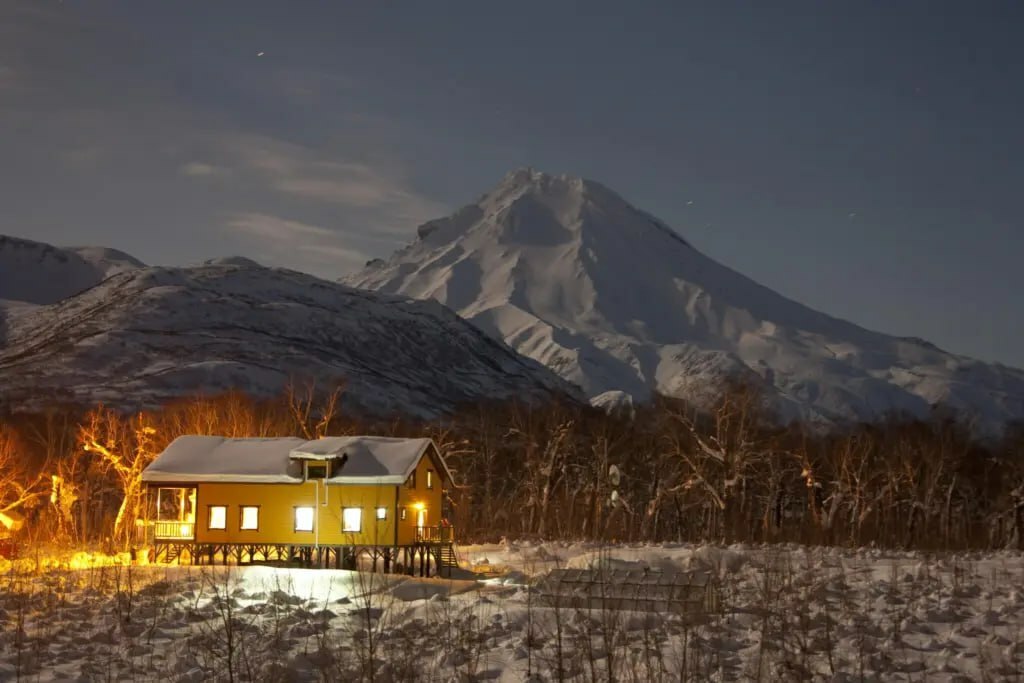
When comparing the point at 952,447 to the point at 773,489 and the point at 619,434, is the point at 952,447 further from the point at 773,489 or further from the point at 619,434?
the point at 619,434

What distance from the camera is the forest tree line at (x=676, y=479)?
190 ft

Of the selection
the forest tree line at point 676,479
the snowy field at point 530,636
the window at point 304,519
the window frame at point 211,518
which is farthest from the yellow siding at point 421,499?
the snowy field at point 530,636

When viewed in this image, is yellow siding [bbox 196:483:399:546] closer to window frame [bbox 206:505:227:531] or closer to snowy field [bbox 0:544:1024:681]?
window frame [bbox 206:505:227:531]

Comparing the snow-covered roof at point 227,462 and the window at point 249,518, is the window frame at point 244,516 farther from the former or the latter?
the snow-covered roof at point 227,462

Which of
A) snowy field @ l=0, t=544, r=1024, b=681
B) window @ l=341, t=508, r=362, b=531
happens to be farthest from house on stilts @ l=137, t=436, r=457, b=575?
snowy field @ l=0, t=544, r=1024, b=681

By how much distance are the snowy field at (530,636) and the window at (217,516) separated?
19.7 metres

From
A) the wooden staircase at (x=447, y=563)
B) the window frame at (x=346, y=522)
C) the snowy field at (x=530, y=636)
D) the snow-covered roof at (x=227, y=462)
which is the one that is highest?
the snow-covered roof at (x=227, y=462)

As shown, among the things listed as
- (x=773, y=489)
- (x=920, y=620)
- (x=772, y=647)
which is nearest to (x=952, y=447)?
(x=773, y=489)

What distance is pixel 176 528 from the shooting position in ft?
152

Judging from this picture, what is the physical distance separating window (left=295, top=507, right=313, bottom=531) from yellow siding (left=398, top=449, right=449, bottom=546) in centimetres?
367

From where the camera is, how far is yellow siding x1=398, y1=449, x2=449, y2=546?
45906mm

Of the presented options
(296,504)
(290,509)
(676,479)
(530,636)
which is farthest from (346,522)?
(676,479)

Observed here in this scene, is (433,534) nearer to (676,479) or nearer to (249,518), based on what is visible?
(249,518)

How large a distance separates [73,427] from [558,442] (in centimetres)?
6180
